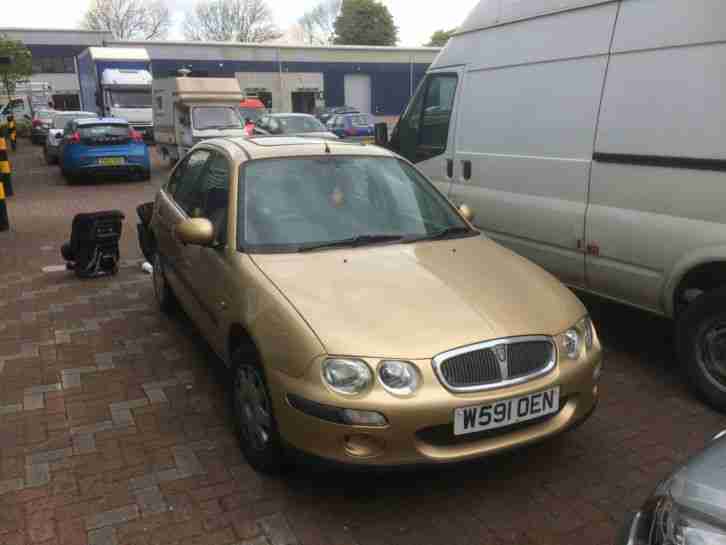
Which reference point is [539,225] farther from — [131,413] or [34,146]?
[34,146]

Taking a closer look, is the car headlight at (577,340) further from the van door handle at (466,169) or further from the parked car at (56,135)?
the parked car at (56,135)

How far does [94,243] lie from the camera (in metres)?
7.17

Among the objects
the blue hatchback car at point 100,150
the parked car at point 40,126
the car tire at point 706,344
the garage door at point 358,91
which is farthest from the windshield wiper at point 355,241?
the garage door at point 358,91

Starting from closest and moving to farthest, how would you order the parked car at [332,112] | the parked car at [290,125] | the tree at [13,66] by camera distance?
the parked car at [290,125], the parked car at [332,112], the tree at [13,66]

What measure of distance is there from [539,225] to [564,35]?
1.37 meters

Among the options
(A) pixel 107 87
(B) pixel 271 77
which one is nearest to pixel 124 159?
(A) pixel 107 87

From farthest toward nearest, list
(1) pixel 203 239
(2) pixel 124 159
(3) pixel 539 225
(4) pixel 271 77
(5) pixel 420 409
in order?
(4) pixel 271 77 → (2) pixel 124 159 → (3) pixel 539 225 → (1) pixel 203 239 → (5) pixel 420 409

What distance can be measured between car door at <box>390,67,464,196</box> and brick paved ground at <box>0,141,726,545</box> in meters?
2.05

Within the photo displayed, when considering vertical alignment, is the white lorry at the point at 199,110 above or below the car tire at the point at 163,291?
above

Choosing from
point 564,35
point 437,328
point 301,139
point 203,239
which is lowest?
point 437,328

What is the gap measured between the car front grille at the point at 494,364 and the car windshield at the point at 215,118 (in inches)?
628

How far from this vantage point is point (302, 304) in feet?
10.4

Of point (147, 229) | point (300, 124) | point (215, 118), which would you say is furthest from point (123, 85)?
point (147, 229)

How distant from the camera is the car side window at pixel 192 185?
472 centimetres
